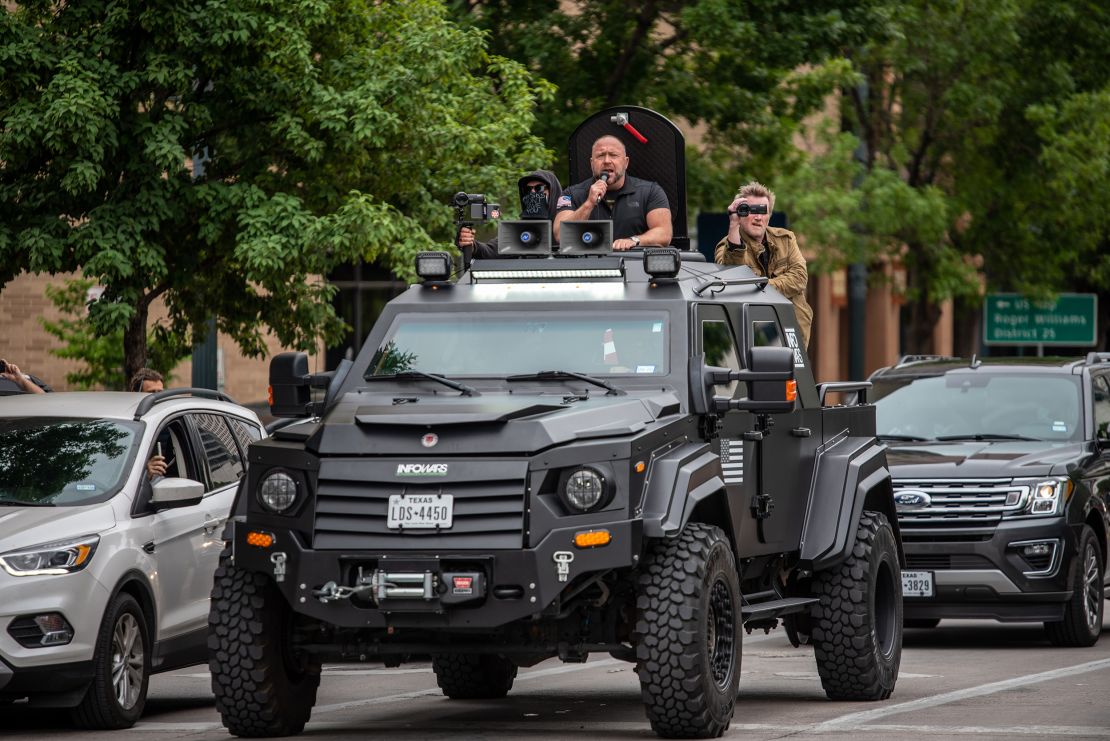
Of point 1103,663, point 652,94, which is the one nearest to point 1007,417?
point 1103,663

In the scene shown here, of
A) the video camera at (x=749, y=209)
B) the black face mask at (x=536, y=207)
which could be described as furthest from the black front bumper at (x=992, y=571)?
the black face mask at (x=536, y=207)

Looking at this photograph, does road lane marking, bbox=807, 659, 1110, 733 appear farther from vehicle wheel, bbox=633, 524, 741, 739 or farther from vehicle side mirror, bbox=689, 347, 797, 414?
vehicle side mirror, bbox=689, 347, 797, 414

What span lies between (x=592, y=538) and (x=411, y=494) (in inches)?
31.4

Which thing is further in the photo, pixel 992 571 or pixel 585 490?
pixel 992 571

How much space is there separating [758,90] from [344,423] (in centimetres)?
1569

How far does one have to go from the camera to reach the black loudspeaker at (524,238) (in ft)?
34.9

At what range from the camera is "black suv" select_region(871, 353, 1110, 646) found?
46.9 feet

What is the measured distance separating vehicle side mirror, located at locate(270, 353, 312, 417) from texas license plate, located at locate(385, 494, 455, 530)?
128 centimetres

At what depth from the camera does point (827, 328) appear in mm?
45938

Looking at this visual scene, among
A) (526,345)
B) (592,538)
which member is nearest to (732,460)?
(526,345)

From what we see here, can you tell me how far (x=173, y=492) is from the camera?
35.7ft

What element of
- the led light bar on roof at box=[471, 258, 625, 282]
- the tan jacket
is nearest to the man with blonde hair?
the tan jacket

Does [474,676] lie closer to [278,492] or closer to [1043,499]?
[278,492]

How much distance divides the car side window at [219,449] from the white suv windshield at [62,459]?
0.75m
